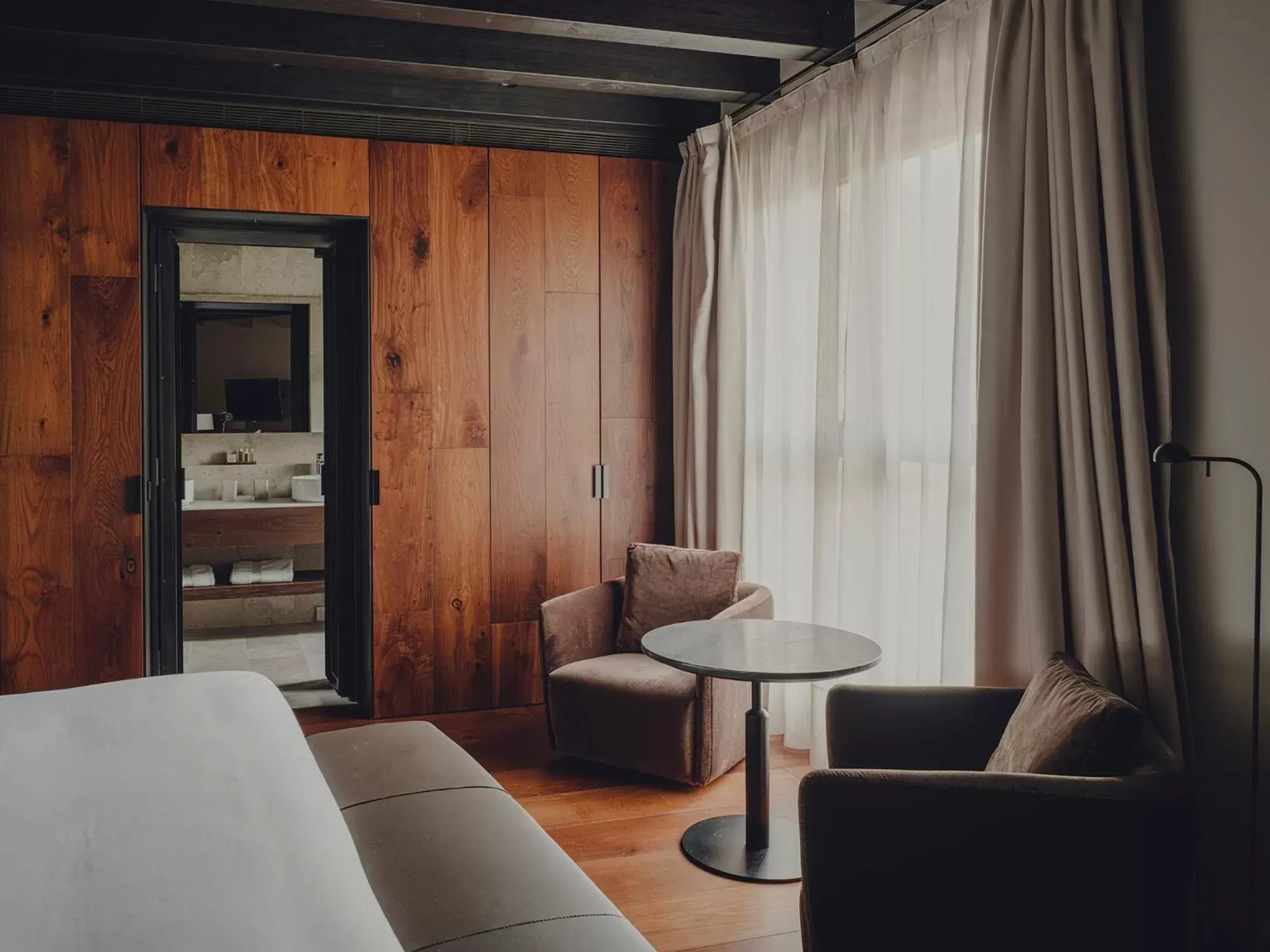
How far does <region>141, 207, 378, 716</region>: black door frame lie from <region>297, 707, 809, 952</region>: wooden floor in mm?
585

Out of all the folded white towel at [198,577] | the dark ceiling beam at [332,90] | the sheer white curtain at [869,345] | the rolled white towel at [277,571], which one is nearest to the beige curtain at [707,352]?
the sheer white curtain at [869,345]

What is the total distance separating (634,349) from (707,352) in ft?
1.43

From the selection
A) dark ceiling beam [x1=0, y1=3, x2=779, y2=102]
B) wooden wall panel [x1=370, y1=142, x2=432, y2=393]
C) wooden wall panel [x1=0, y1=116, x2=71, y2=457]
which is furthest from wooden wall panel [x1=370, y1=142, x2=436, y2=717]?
wooden wall panel [x1=0, y1=116, x2=71, y2=457]

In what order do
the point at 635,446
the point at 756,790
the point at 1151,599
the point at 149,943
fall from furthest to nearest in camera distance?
1. the point at 635,446
2. the point at 756,790
3. the point at 1151,599
4. the point at 149,943

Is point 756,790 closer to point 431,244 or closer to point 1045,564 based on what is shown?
point 1045,564

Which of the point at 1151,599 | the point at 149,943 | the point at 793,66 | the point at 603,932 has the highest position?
the point at 793,66

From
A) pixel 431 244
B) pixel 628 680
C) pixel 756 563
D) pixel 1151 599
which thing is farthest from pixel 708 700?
pixel 431 244

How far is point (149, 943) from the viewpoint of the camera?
3.92 ft

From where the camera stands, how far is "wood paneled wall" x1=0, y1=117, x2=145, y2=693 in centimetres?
384

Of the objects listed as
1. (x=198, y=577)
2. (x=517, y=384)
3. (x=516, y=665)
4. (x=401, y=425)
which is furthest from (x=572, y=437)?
(x=198, y=577)

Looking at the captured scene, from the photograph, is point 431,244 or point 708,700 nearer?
point 708,700

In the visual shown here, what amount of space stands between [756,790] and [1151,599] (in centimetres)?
128

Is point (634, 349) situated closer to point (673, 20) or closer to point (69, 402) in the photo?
point (673, 20)

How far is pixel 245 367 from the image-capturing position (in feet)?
19.6
